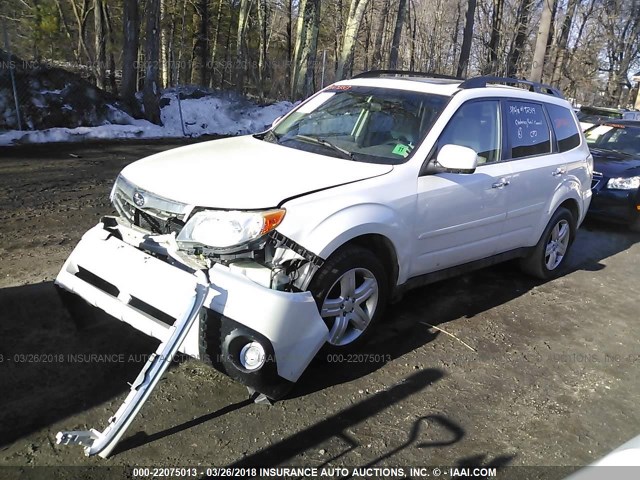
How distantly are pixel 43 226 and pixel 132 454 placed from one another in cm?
378

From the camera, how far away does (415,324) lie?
447 cm

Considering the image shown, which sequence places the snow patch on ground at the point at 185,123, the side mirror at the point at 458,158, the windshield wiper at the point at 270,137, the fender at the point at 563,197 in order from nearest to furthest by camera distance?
the side mirror at the point at 458,158
the windshield wiper at the point at 270,137
the fender at the point at 563,197
the snow patch on ground at the point at 185,123

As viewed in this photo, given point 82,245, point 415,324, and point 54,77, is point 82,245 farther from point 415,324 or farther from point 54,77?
point 54,77

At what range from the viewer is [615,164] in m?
8.43

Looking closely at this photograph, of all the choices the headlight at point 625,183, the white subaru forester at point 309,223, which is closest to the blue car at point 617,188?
the headlight at point 625,183

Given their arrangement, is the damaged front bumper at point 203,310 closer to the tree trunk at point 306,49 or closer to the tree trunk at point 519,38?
the tree trunk at point 306,49

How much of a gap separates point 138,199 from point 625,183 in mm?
7265

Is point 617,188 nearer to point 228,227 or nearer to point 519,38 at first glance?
point 228,227

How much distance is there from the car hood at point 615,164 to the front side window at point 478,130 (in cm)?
449

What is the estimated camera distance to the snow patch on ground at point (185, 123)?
11.2 meters

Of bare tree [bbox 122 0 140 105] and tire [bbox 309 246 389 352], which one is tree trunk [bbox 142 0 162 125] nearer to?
bare tree [bbox 122 0 140 105]

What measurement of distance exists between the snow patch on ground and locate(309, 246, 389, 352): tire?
30.1ft

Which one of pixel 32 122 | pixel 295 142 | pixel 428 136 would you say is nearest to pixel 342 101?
pixel 295 142

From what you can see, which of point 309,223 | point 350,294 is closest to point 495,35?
point 350,294
